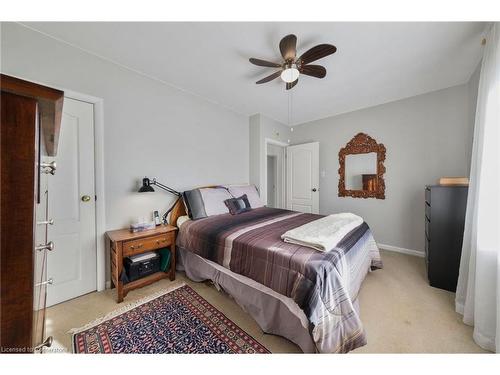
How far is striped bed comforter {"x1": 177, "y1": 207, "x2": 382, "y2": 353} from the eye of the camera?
1188 mm

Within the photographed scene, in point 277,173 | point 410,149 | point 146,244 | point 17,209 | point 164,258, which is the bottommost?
point 164,258

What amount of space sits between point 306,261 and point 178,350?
3.51 ft

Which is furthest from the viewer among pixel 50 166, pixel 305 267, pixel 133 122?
pixel 133 122

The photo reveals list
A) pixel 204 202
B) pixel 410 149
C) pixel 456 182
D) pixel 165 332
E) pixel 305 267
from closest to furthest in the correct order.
→ pixel 305 267 → pixel 165 332 → pixel 456 182 → pixel 204 202 → pixel 410 149

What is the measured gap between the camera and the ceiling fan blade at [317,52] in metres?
1.59

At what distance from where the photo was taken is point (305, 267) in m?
1.25

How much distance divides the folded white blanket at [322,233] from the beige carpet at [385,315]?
2.32 feet

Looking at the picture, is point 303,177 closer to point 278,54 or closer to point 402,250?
point 402,250

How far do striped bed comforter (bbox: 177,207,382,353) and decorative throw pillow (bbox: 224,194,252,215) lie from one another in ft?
Result: 1.93

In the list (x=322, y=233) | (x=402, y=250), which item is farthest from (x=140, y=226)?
(x=402, y=250)

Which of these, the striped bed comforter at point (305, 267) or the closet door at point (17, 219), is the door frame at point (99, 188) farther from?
the closet door at point (17, 219)

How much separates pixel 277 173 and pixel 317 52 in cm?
328

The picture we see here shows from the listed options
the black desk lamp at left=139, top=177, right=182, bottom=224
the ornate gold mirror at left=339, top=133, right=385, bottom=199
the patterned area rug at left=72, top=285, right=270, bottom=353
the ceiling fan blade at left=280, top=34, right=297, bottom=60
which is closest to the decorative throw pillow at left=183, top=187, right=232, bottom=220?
the black desk lamp at left=139, top=177, right=182, bottom=224

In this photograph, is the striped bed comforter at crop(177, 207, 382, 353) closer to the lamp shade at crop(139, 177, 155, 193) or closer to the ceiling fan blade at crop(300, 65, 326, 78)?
the lamp shade at crop(139, 177, 155, 193)
